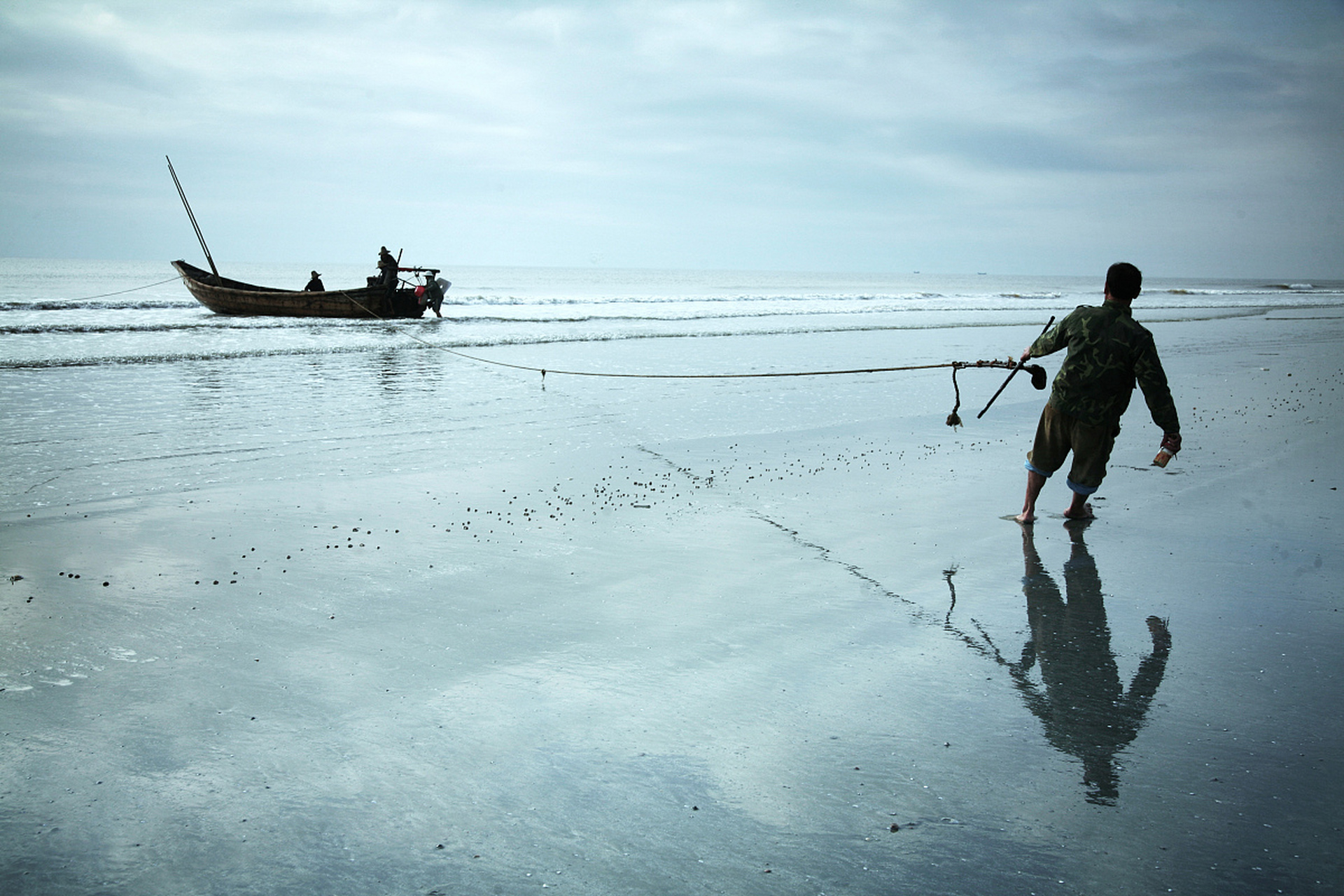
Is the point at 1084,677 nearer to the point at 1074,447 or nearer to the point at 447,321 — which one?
the point at 1074,447

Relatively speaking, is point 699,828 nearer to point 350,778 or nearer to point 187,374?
point 350,778

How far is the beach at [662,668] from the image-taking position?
263 centimetres

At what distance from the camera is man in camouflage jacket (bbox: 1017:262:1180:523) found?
571cm

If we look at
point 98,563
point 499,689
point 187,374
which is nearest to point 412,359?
point 187,374

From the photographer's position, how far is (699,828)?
2730 millimetres

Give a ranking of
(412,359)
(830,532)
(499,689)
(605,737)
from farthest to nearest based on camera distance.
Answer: (412,359)
(830,532)
(499,689)
(605,737)

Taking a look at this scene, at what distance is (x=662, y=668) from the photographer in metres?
3.89

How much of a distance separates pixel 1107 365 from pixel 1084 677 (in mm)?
2720

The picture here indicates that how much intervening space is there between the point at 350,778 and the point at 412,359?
17096 mm

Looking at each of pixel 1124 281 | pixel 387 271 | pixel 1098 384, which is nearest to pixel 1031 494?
pixel 1098 384

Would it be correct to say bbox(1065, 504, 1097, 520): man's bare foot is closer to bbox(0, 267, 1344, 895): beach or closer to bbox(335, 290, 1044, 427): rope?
bbox(0, 267, 1344, 895): beach

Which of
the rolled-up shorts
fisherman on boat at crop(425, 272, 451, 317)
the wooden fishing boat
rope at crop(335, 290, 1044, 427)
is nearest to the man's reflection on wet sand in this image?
the rolled-up shorts

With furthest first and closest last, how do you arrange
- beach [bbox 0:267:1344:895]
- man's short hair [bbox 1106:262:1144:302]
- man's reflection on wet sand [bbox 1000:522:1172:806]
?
man's short hair [bbox 1106:262:1144:302] → man's reflection on wet sand [bbox 1000:522:1172:806] → beach [bbox 0:267:1344:895]

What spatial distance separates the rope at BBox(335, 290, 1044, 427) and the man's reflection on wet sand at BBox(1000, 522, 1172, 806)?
5.39 feet
